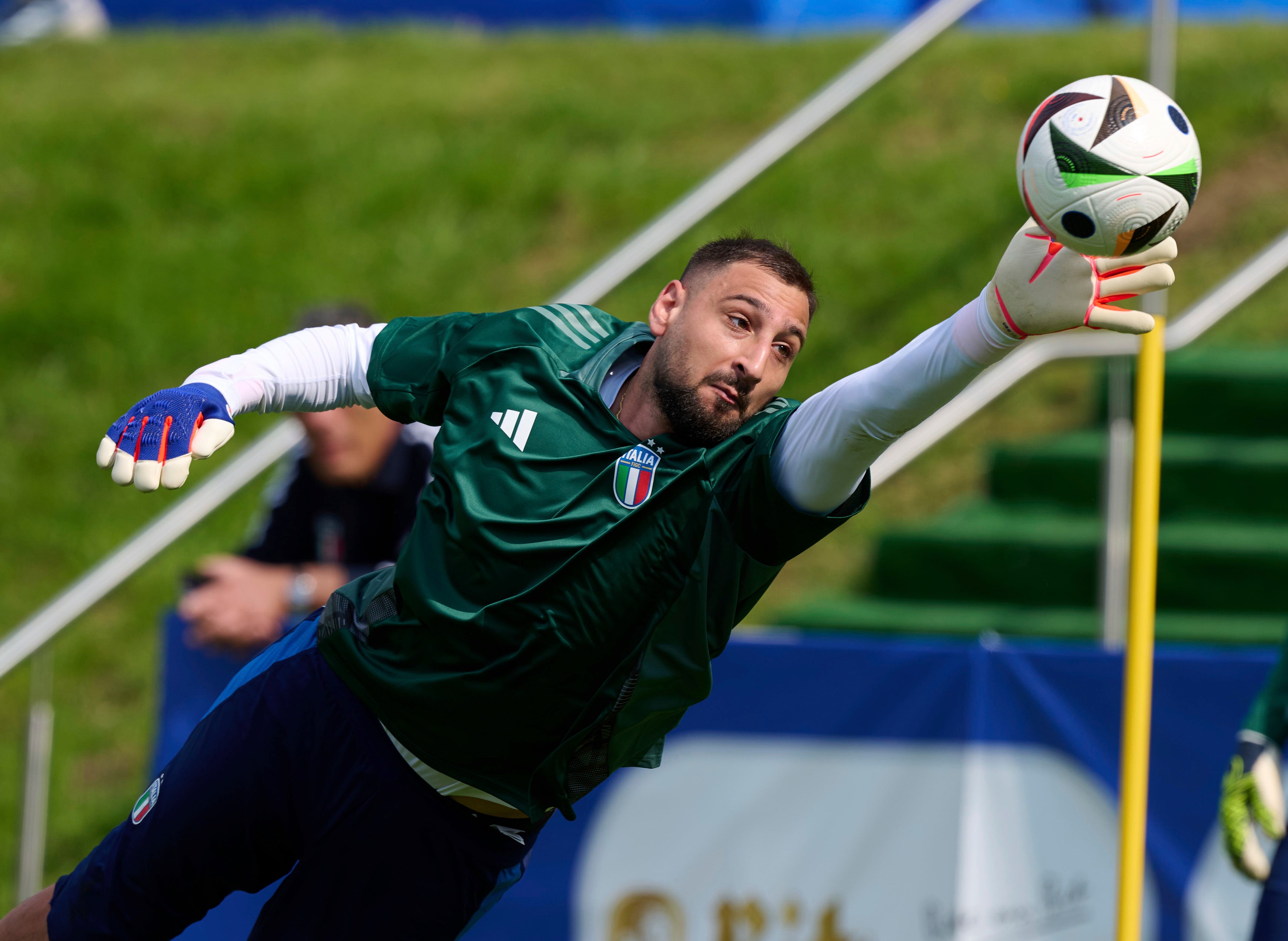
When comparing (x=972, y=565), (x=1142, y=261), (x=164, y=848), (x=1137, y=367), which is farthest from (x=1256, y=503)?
(x=164, y=848)

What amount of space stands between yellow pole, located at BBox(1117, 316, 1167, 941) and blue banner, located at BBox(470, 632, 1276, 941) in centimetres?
39

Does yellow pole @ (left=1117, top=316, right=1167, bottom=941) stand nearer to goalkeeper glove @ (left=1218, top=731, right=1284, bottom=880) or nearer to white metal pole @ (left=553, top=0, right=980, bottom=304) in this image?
goalkeeper glove @ (left=1218, top=731, right=1284, bottom=880)

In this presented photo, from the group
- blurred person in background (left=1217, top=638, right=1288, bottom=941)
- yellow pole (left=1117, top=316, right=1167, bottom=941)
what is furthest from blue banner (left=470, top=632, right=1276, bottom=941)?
blurred person in background (left=1217, top=638, right=1288, bottom=941)

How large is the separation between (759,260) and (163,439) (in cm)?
113

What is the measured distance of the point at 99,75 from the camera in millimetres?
9812

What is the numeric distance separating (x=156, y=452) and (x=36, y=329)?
577 cm

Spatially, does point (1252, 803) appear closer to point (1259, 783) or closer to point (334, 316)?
point (1259, 783)

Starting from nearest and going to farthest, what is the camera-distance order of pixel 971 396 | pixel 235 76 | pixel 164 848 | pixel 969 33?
pixel 164 848 < pixel 971 396 < pixel 969 33 < pixel 235 76

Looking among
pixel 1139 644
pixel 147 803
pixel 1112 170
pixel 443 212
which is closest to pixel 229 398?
pixel 147 803

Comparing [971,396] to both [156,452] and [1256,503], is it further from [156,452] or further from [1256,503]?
[156,452]

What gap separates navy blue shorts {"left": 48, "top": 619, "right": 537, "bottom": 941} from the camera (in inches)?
108

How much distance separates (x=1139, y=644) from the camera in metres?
3.48

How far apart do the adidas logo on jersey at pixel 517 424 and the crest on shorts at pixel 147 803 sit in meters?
0.98

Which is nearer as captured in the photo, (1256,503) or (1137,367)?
(1137,367)
